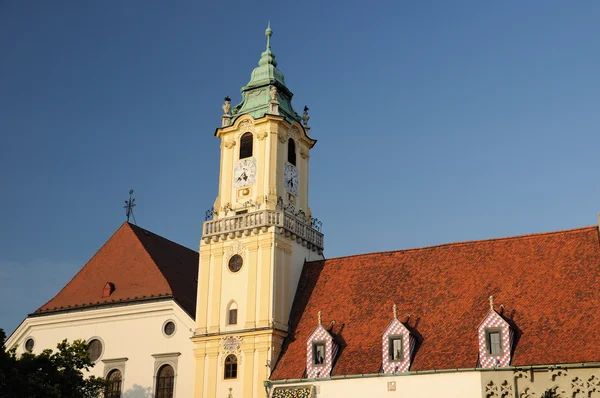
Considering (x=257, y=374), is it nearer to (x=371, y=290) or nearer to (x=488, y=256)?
(x=371, y=290)

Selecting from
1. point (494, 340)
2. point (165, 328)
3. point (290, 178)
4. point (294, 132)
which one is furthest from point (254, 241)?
point (494, 340)

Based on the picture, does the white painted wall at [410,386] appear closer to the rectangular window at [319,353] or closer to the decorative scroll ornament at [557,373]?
the rectangular window at [319,353]

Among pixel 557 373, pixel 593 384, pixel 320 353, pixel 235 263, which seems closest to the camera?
pixel 593 384

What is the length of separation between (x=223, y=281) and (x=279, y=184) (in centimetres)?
568

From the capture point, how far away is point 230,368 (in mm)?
39719

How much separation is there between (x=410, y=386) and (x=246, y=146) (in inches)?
628

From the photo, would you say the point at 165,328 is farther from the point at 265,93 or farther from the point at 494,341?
the point at 494,341

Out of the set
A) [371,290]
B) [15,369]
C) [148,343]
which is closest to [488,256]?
[371,290]

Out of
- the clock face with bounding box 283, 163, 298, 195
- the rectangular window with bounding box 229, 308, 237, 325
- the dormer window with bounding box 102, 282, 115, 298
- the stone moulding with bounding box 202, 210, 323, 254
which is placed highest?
the clock face with bounding box 283, 163, 298, 195

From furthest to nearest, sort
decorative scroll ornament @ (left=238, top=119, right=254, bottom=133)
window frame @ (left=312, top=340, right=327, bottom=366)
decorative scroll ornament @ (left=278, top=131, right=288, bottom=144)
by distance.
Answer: decorative scroll ornament @ (left=238, top=119, right=254, bottom=133) < decorative scroll ornament @ (left=278, top=131, right=288, bottom=144) < window frame @ (left=312, top=340, right=327, bottom=366)

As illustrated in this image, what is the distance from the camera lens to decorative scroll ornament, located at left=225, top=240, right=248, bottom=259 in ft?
137

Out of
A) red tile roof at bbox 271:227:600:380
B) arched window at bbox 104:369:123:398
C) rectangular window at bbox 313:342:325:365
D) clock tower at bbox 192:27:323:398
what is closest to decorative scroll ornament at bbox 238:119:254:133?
clock tower at bbox 192:27:323:398

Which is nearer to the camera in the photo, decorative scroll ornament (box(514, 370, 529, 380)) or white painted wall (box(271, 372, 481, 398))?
decorative scroll ornament (box(514, 370, 529, 380))

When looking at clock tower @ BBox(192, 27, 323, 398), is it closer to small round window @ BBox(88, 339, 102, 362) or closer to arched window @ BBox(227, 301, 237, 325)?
arched window @ BBox(227, 301, 237, 325)
